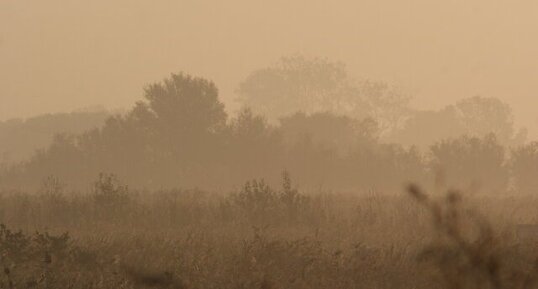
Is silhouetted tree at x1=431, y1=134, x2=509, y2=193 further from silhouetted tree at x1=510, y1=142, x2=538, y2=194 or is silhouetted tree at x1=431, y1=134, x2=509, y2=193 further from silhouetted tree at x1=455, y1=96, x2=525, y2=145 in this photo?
silhouetted tree at x1=455, y1=96, x2=525, y2=145

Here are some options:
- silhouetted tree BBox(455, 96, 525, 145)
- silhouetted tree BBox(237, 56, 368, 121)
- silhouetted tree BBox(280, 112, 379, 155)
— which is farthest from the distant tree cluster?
silhouetted tree BBox(237, 56, 368, 121)

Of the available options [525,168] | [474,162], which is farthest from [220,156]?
[525,168]

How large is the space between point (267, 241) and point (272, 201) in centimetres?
544

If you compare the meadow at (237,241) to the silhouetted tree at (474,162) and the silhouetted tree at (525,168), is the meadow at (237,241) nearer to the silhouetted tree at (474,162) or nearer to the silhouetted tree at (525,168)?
the silhouetted tree at (525,168)

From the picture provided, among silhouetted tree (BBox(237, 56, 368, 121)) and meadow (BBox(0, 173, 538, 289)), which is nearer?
meadow (BBox(0, 173, 538, 289))

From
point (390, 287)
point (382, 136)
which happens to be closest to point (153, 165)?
point (390, 287)

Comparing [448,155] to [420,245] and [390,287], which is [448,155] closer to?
[420,245]

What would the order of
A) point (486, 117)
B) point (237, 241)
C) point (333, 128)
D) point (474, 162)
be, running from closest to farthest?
point (237, 241) < point (474, 162) < point (333, 128) < point (486, 117)

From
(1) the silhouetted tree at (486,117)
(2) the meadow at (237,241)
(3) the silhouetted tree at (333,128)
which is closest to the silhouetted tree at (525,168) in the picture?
(3) the silhouetted tree at (333,128)

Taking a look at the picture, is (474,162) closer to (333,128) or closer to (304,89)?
(333,128)

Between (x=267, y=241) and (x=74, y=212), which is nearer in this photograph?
(x=267, y=241)

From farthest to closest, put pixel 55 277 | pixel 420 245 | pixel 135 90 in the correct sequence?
pixel 135 90 < pixel 420 245 < pixel 55 277

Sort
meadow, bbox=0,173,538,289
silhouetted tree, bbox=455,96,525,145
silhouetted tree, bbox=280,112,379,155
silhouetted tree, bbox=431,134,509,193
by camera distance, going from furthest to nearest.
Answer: silhouetted tree, bbox=455,96,525,145 → silhouetted tree, bbox=280,112,379,155 → silhouetted tree, bbox=431,134,509,193 → meadow, bbox=0,173,538,289

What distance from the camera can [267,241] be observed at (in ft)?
43.0
